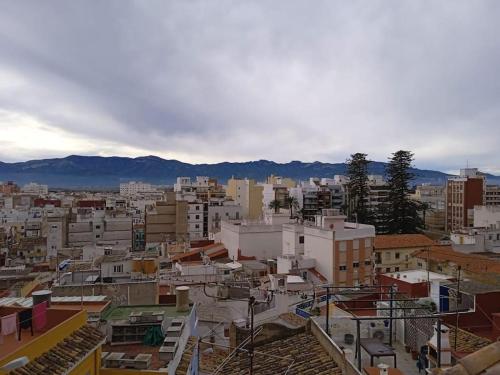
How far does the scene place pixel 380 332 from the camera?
39.3ft

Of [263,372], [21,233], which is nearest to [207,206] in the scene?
[21,233]

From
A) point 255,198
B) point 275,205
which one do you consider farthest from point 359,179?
point 255,198

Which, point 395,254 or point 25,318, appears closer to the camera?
point 25,318

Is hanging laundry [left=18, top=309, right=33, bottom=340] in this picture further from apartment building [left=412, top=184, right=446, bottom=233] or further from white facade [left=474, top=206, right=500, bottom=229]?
apartment building [left=412, top=184, right=446, bottom=233]

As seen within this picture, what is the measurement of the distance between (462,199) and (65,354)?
78.4 metres

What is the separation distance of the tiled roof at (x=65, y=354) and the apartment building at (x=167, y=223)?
54.2m

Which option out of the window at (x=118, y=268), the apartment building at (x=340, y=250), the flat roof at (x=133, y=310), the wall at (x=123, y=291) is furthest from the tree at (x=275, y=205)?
the flat roof at (x=133, y=310)

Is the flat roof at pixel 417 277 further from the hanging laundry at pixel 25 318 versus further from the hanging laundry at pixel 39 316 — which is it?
the hanging laundry at pixel 25 318

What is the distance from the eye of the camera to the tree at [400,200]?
174 feet

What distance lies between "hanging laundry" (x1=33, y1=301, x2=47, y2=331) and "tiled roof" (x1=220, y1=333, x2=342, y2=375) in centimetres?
469

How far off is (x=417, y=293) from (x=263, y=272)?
14.3m

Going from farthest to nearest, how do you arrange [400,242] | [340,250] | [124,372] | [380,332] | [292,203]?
1. [292,203]
2. [400,242]
3. [340,250]
4. [380,332]
5. [124,372]

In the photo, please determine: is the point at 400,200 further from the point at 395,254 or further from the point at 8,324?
the point at 8,324

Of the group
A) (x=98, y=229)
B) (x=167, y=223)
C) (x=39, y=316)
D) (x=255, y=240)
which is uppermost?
(x=39, y=316)
